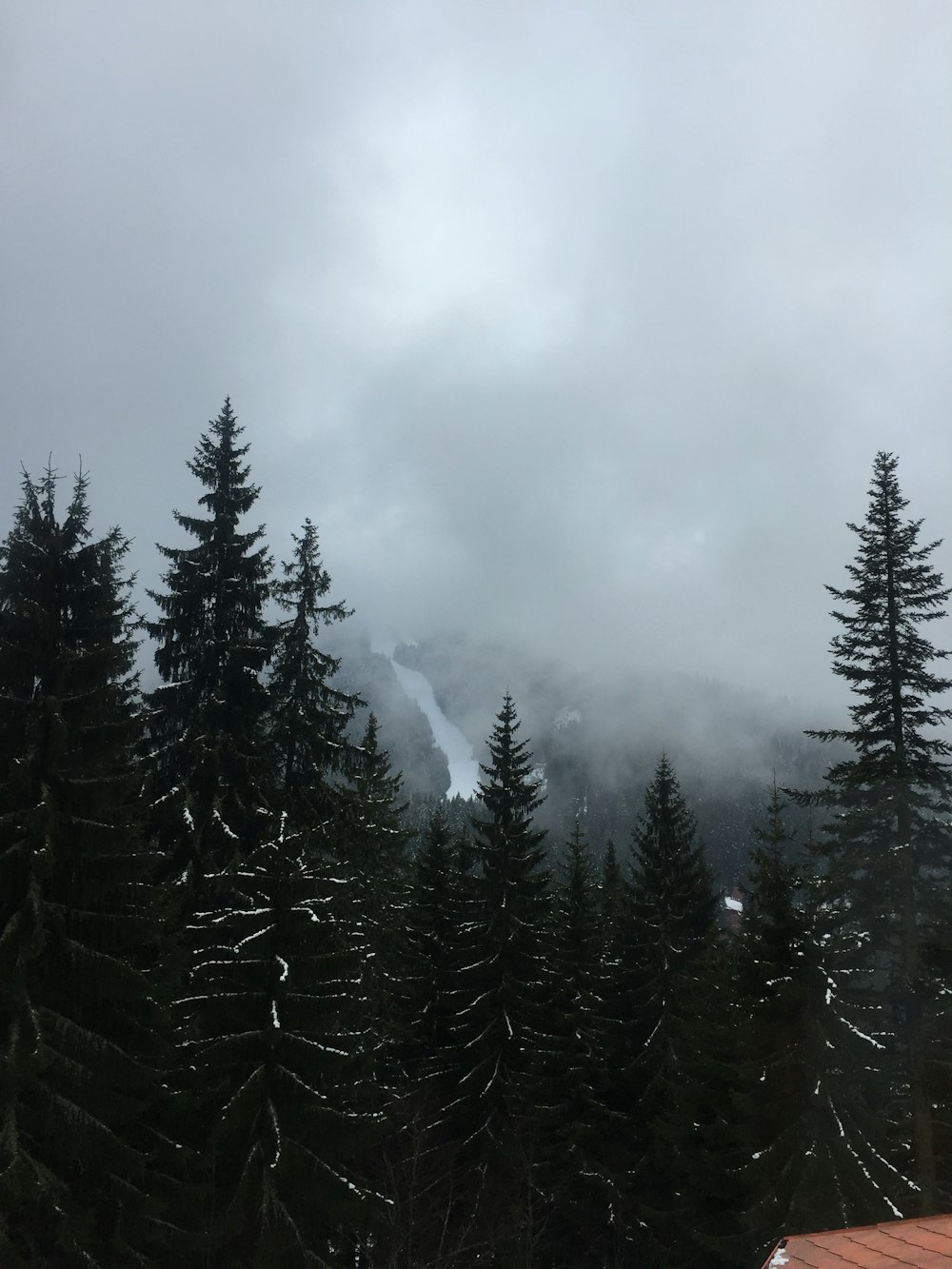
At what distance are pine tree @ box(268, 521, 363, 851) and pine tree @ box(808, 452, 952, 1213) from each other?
40.2 feet

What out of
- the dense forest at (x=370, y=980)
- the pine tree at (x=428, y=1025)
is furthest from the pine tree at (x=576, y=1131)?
the pine tree at (x=428, y=1025)

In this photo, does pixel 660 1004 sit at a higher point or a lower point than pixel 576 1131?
higher

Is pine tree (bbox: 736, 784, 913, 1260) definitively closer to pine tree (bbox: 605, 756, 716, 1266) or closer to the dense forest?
the dense forest

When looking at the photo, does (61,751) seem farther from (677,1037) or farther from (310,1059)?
(677,1037)

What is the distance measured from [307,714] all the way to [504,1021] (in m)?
11.8

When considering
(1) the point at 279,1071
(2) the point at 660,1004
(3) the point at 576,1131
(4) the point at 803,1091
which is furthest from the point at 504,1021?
(1) the point at 279,1071

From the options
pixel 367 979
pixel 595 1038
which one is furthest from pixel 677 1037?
pixel 367 979

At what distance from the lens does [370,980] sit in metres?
23.2

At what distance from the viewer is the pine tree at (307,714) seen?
22391 mm

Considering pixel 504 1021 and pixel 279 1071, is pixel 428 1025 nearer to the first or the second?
pixel 504 1021

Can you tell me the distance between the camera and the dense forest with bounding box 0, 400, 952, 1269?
13.6m

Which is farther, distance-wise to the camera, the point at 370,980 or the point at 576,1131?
the point at 576,1131

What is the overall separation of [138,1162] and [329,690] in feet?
40.1

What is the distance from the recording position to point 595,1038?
1137 inches
